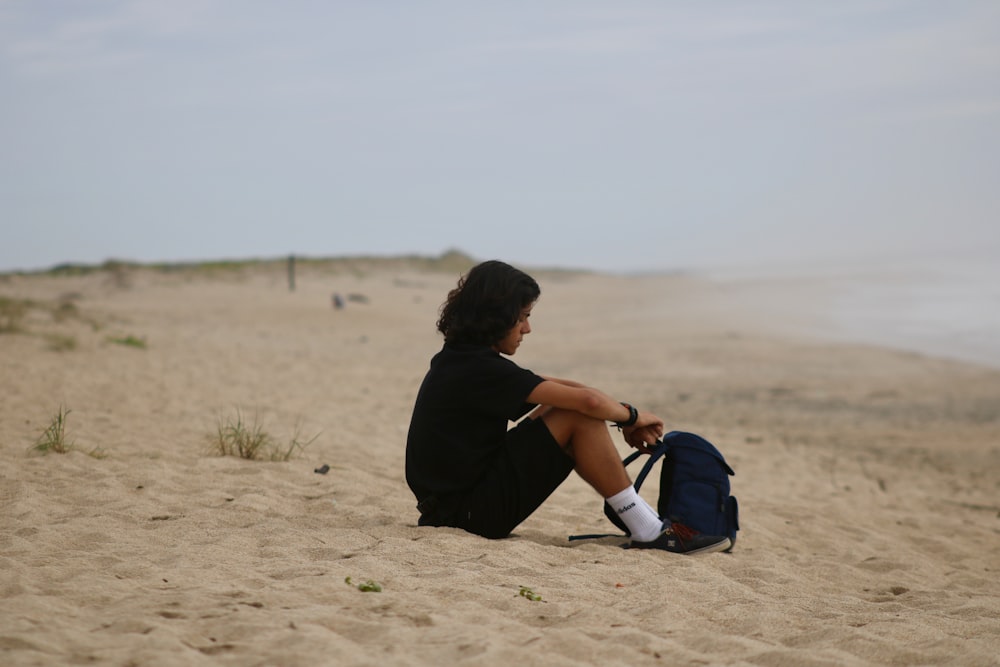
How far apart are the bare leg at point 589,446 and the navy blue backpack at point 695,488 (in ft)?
0.70

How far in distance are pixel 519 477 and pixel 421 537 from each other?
21.4 inches

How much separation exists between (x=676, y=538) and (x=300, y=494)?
87.4 inches

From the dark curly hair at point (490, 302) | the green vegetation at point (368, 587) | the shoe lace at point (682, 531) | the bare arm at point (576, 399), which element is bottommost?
the shoe lace at point (682, 531)

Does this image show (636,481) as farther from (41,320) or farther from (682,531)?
(41,320)

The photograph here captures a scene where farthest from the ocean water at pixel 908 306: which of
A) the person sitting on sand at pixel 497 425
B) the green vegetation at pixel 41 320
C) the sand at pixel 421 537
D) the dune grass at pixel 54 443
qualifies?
the green vegetation at pixel 41 320

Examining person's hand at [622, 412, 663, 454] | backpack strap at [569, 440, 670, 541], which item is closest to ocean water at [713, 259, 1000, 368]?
backpack strap at [569, 440, 670, 541]

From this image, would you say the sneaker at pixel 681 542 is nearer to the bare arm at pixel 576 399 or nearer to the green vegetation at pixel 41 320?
the bare arm at pixel 576 399

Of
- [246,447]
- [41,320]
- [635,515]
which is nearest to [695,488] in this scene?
[635,515]

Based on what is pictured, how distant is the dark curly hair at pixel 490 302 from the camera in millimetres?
4473

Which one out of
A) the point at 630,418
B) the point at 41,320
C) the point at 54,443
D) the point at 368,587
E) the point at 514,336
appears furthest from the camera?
the point at 41,320

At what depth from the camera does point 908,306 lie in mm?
25312

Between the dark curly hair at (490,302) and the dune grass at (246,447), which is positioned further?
the dune grass at (246,447)

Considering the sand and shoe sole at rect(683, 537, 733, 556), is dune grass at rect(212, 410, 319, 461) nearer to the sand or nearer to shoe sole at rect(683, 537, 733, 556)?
the sand

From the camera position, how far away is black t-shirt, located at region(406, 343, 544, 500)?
441 centimetres
